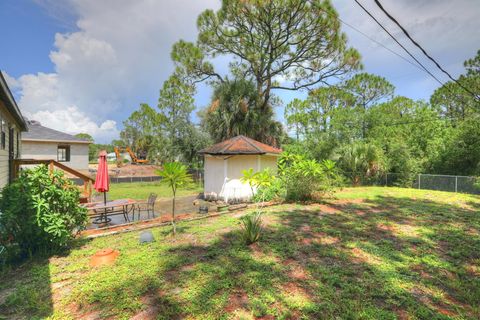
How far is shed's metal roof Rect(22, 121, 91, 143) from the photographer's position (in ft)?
54.7

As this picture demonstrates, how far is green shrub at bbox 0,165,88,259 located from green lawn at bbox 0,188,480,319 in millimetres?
332

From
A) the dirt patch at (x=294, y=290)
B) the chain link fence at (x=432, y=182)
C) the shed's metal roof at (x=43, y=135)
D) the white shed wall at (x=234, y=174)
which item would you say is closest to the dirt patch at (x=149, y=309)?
the dirt patch at (x=294, y=290)

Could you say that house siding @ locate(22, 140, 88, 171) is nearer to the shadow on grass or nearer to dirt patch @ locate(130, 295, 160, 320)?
the shadow on grass

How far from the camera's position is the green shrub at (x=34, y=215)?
12.8 ft

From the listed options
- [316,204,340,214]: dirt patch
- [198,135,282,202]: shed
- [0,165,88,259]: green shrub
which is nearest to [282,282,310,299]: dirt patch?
[0,165,88,259]: green shrub

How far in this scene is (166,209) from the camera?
1005 cm

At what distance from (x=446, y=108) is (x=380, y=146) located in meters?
14.5

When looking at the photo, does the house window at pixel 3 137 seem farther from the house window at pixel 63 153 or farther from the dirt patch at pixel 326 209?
the house window at pixel 63 153

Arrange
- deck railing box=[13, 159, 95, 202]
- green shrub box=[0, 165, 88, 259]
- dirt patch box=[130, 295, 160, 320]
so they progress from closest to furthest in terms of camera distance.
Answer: dirt patch box=[130, 295, 160, 320] < green shrub box=[0, 165, 88, 259] < deck railing box=[13, 159, 95, 202]

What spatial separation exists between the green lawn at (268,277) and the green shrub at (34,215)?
1.09ft

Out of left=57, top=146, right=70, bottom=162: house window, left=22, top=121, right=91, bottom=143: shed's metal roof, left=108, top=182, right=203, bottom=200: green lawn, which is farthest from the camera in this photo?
left=57, top=146, right=70, bottom=162: house window

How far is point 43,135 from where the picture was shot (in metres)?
17.4

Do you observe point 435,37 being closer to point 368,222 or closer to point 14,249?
point 368,222

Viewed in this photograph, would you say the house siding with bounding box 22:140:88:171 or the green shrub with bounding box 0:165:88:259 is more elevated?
the house siding with bounding box 22:140:88:171
